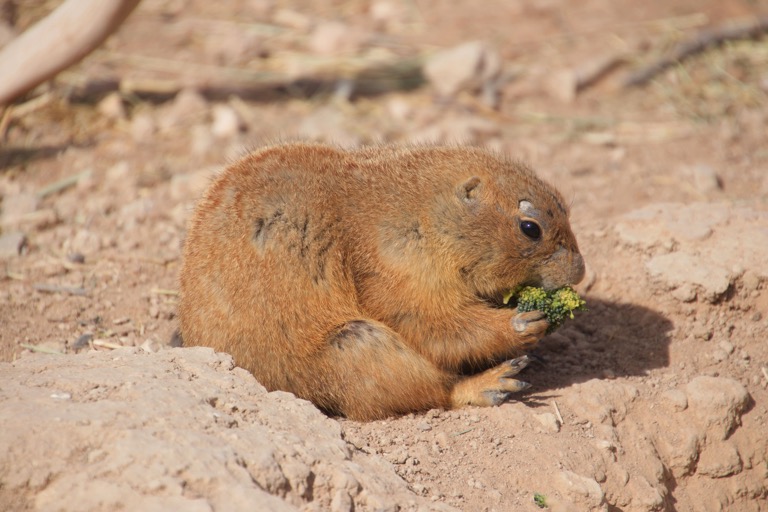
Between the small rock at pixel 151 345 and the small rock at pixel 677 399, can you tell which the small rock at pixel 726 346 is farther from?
the small rock at pixel 151 345

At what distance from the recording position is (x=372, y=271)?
4664 mm

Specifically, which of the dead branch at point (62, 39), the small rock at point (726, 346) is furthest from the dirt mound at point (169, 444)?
the dead branch at point (62, 39)

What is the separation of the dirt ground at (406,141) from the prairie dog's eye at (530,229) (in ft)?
3.29

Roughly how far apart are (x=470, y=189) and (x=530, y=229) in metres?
0.42

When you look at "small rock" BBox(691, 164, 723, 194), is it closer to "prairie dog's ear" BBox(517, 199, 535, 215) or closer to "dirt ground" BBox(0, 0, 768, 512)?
"dirt ground" BBox(0, 0, 768, 512)

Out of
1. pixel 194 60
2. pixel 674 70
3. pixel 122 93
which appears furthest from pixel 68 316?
pixel 674 70

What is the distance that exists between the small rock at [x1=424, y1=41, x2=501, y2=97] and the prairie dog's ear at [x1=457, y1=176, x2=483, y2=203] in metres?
4.90

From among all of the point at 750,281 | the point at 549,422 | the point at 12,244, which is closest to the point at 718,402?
the point at 750,281

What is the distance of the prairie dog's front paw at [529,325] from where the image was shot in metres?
4.68

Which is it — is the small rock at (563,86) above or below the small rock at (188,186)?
above

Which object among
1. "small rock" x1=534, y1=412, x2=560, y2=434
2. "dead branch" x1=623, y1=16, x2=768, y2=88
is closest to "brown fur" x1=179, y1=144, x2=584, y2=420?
"small rock" x1=534, y1=412, x2=560, y2=434

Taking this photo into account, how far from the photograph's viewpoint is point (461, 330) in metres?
4.71

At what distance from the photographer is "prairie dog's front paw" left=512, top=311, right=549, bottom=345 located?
15.4ft

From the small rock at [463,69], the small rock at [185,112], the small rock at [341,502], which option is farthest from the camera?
the small rock at [463,69]
